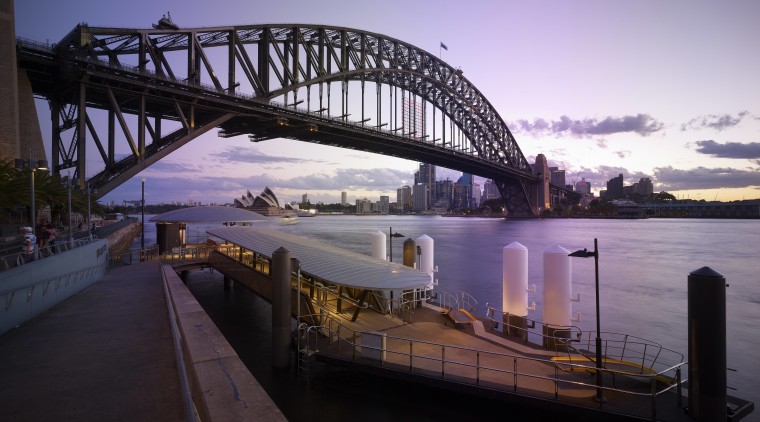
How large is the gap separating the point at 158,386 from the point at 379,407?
238 inches

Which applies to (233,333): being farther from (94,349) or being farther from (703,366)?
(703,366)

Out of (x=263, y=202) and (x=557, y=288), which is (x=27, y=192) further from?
(x=263, y=202)

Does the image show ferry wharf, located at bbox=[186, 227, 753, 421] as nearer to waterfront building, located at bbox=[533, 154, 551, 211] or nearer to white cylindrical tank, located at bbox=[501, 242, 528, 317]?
white cylindrical tank, located at bbox=[501, 242, 528, 317]

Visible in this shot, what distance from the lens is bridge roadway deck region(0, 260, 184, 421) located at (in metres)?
4.91

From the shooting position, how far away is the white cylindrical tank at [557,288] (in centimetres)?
1245

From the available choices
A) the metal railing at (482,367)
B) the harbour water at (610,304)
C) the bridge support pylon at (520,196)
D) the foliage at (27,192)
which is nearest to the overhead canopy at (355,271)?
the metal railing at (482,367)

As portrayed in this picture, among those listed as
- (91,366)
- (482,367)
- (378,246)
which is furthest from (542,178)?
(91,366)

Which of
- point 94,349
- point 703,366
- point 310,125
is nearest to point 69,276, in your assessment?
point 94,349

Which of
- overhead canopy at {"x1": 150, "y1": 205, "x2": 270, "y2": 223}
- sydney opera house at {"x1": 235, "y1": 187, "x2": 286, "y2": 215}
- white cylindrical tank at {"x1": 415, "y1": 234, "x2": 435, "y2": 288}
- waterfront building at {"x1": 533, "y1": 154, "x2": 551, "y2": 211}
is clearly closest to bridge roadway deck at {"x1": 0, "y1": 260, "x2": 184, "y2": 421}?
white cylindrical tank at {"x1": 415, "y1": 234, "x2": 435, "y2": 288}

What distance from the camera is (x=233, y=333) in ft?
57.2

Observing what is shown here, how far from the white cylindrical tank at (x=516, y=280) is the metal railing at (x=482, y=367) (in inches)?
133

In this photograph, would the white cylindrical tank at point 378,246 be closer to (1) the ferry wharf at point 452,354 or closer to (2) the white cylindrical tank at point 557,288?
(1) the ferry wharf at point 452,354

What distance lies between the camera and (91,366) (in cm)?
629

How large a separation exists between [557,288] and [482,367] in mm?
5285
